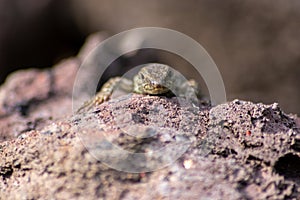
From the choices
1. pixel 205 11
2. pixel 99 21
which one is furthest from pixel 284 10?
pixel 99 21

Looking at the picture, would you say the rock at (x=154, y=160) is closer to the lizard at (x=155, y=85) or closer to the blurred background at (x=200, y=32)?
the lizard at (x=155, y=85)

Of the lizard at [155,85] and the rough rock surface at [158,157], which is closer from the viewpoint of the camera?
the rough rock surface at [158,157]

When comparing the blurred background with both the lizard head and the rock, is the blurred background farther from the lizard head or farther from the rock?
the rock

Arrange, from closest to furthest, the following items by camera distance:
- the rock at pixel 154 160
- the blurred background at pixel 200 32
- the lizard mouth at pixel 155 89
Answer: the rock at pixel 154 160 < the lizard mouth at pixel 155 89 < the blurred background at pixel 200 32

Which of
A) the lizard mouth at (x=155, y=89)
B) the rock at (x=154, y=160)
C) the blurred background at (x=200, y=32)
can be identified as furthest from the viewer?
the blurred background at (x=200, y=32)

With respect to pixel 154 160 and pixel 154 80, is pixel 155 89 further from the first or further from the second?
pixel 154 160

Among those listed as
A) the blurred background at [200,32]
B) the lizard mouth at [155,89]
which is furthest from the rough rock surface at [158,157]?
the blurred background at [200,32]

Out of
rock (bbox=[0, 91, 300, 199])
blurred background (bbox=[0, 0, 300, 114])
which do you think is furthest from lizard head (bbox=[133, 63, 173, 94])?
blurred background (bbox=[0, 0, 300, 114])

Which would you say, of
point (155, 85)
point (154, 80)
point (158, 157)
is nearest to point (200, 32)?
point (154, 80)
